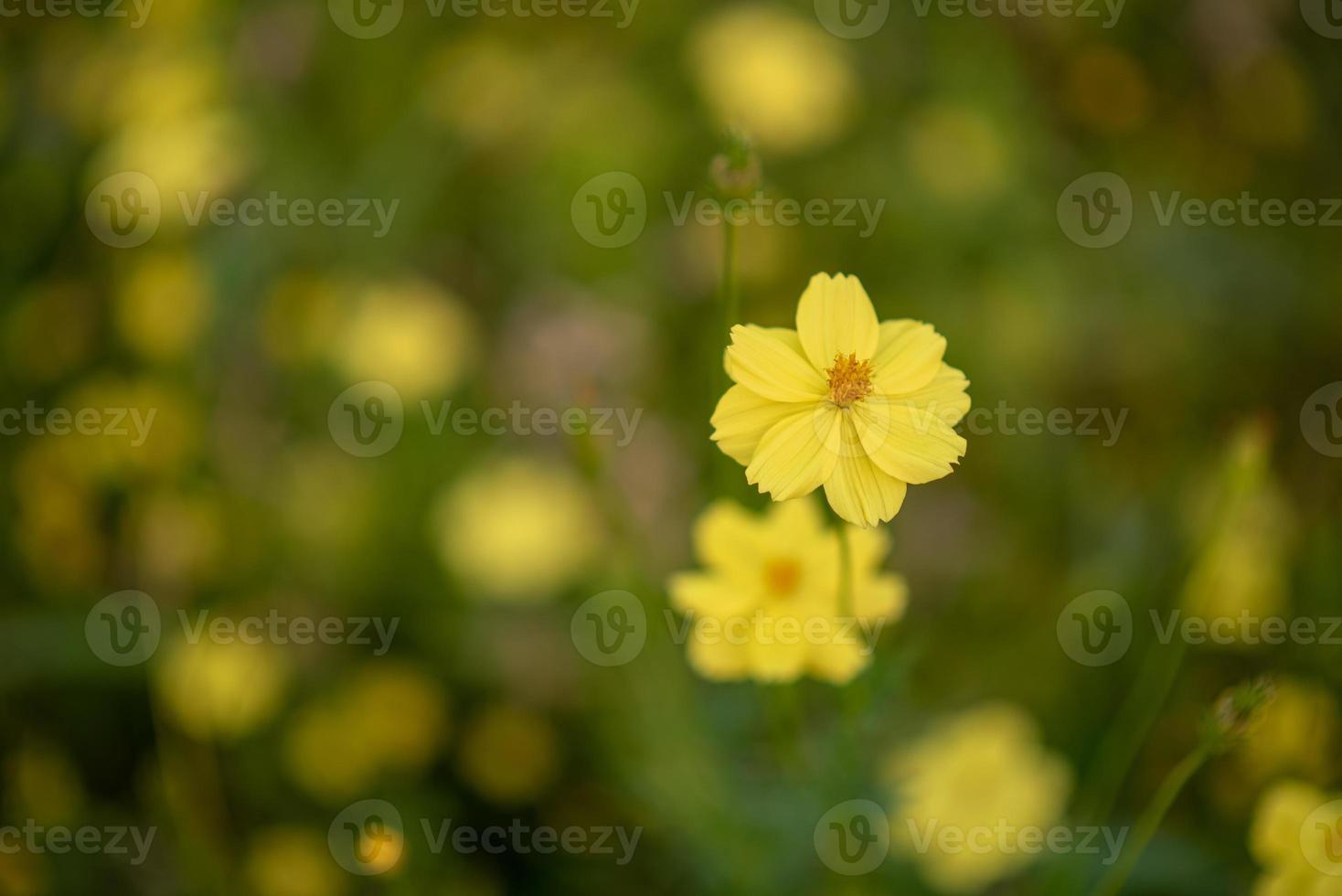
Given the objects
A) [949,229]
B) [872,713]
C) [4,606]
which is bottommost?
[4,606]

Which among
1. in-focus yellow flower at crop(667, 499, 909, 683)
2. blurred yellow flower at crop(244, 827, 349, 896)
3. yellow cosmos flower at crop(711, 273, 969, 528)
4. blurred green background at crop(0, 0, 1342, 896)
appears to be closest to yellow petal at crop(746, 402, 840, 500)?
yellow cosmos flower at crop(711, 273, 969, 528)

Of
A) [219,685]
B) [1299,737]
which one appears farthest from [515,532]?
[1299,737]

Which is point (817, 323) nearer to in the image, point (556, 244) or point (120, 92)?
point (556, 244)

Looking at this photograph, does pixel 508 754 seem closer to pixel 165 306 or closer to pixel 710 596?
pixel 710 596

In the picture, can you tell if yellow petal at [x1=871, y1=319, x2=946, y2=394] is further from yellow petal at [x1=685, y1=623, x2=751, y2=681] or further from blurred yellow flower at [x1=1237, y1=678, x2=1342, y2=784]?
blurred yellow flower at [x1=1237, y1=678, x2=1342, y2=784]

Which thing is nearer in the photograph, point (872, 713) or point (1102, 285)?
point (872, 713)

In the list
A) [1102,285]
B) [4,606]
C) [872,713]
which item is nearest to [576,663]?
[872,713]
